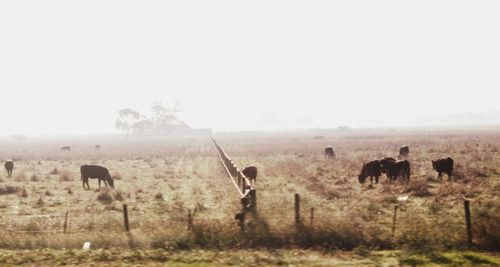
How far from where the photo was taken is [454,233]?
1148cm

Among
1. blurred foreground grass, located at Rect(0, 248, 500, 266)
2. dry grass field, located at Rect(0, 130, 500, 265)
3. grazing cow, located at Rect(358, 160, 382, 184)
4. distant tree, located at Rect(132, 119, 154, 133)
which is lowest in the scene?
blurred foreground grass, located at Rect(0, 248, 500, 266)

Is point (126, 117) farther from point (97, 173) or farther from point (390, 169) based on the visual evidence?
point (390, 169)

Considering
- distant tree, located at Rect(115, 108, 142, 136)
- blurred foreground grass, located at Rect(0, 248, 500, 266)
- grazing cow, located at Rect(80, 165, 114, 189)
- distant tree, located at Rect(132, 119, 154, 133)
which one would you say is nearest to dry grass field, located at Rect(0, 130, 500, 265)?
blurred foreground grass, located at Rect(0, 248, 500, 266)

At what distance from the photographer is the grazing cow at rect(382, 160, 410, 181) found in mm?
21500

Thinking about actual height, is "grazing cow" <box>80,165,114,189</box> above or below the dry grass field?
above

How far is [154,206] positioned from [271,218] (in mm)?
6688

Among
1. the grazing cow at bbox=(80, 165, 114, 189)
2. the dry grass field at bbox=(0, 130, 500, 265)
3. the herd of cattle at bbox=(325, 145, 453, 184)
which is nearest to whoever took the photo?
the dry grass field at bbox=(0, 130, 500, 265)

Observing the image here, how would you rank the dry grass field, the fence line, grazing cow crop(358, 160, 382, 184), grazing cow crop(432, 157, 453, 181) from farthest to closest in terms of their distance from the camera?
1. grazing cow crop(432, 157, 453, 181)
2. grazing cow crop(358, 160, 382, 184)
3. the fence line
4. the dry grass field

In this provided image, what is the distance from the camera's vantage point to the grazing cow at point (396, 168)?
21500 millimetres

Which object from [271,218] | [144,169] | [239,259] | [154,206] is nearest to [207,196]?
[154,206]

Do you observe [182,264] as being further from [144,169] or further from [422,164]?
[144,169]

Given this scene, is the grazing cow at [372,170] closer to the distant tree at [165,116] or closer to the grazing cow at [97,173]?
the grazing cow at [97,173]

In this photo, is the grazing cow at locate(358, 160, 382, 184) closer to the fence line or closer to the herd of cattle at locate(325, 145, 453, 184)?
the herd of cattle at locate(325, 145, 453, 184)

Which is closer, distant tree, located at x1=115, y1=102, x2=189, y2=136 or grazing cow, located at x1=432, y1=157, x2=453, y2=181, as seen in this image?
grazing cow, located at x1=432, y1=157, x2=453, y2=181
